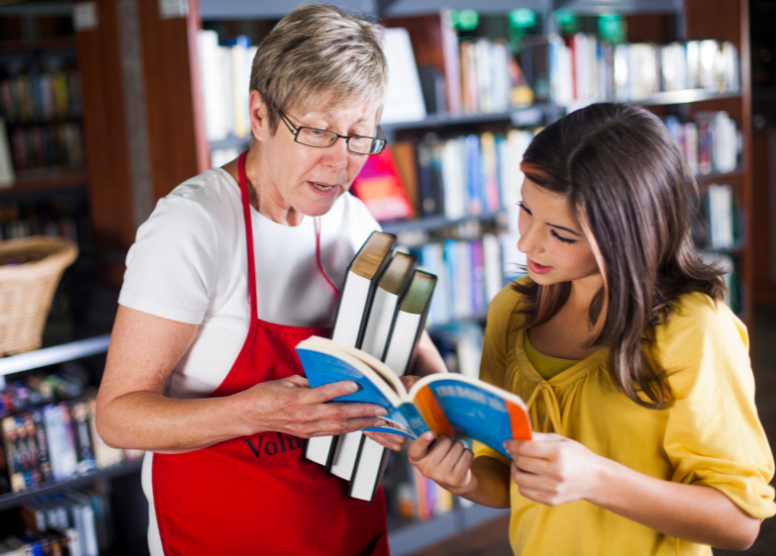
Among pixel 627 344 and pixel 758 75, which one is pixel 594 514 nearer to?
pixel 627 344

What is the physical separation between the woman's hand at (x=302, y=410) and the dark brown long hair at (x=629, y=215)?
1.20 ft

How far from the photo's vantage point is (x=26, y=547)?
2.15 meters

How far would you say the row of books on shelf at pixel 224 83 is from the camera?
223cm

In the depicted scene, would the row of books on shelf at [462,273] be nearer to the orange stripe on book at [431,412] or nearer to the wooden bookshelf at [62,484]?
the wooden bookshelf at [62,484]

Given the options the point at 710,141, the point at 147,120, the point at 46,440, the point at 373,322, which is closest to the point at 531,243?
the point at 373,322

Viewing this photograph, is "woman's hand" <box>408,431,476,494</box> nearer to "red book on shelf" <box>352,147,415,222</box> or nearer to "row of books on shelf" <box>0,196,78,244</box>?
"red book on shelf" <box>352,147,415,222</box>

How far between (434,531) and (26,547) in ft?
4.77

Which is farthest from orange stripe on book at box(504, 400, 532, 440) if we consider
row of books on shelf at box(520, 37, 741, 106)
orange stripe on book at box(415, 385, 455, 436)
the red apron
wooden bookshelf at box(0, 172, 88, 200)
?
row of books on shelf at box(520, 37, 741, 106)

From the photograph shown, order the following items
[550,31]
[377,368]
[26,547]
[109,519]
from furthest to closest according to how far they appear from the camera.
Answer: [550,31]
[109,519]
[26,547]
[377,368]

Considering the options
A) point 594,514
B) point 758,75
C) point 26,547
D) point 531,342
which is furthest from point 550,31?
point 758,75

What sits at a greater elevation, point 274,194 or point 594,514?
point 274,194

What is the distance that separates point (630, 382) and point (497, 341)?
320 mm

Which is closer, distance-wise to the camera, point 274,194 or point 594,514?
point 594,514

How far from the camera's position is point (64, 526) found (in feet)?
7.60
